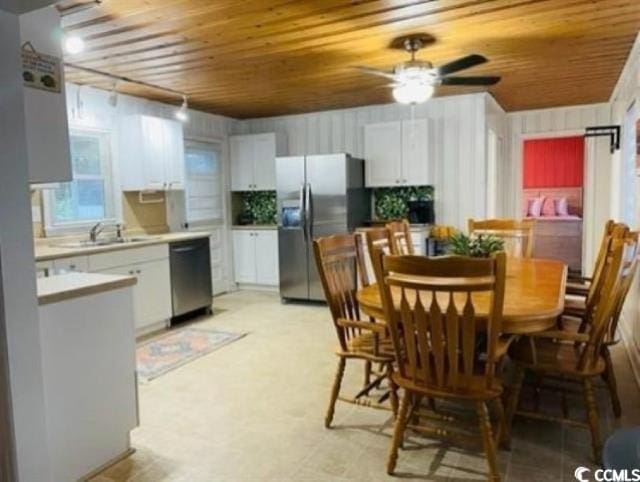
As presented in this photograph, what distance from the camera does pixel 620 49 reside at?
3818 millimetres

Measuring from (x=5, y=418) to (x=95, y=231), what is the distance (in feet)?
10.4

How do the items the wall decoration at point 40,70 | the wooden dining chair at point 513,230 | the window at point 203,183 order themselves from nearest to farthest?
the wall decoration at point 40,70 → the wooden dining chair at point 513,230 → the window at point 203,183

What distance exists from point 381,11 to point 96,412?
8.67 feet

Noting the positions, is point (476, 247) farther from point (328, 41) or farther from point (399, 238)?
point (328, 41)

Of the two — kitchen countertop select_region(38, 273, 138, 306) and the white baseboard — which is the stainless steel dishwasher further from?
the white baseboard

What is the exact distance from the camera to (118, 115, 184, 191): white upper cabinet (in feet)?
16.3

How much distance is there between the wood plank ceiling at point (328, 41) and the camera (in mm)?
2824

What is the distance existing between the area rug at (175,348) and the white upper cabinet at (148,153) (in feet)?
5.22

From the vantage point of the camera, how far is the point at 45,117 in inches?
76.4

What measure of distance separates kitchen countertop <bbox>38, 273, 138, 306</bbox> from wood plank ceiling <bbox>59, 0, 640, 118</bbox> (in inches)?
58.8

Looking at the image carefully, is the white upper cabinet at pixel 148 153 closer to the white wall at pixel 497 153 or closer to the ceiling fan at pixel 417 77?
the ceiling fan at pixel 417 77

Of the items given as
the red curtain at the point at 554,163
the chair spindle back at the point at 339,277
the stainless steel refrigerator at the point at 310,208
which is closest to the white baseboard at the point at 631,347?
the chair spindle back at the point at 339,277

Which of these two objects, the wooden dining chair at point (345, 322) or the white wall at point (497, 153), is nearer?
the wooden dining chair at point (345, 322)

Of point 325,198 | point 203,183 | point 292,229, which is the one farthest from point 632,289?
point 203,183
